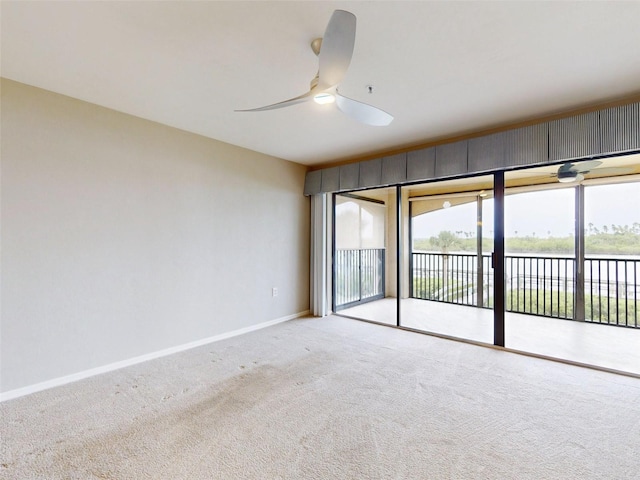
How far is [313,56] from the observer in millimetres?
1956

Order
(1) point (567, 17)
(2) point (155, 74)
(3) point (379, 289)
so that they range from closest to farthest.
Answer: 1. (1) point (567, 17)
2. (2) point (155, 74)
3. (3) point (379, 289)

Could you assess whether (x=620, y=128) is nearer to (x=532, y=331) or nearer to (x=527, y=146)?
(x=527, y=146)

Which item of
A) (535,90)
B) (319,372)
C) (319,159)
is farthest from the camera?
(319,159)

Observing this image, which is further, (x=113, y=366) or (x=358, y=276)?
(x=358, y=276)

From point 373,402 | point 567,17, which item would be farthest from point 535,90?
point 373,402

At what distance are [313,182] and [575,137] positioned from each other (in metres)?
3.14

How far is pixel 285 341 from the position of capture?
3545 millimetres

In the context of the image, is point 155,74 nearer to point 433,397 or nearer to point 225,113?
point 225,113

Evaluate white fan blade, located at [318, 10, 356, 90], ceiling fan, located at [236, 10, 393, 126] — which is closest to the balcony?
ceiling fan, located at [236, 10, 393, 126]

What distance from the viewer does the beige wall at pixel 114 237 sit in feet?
7.63

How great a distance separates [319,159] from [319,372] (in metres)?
3.03

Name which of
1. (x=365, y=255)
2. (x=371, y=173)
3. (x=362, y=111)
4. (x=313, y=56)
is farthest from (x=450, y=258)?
(x=313, y=56)

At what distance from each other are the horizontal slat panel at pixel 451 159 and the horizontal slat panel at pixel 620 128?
3.66 feet

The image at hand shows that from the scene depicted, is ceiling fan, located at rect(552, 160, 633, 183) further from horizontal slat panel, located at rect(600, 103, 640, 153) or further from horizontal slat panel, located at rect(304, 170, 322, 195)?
horizontal slat panel, located at rect(304, 170, 322, 195)
